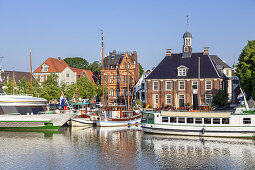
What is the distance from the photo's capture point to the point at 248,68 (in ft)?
194

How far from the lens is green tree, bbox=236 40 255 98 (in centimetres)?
5756

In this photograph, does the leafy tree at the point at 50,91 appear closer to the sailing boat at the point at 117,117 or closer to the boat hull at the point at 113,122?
the sailing boat at the point at 117,117

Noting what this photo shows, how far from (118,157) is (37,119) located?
20552 millimetres

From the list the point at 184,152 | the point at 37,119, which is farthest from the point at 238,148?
the point at 37,119

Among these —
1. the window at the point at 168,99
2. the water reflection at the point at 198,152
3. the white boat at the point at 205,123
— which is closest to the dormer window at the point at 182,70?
the window at the point at 168,99

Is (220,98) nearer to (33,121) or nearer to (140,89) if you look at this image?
(140,89)

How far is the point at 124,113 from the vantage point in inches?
2172

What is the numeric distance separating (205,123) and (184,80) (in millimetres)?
29258

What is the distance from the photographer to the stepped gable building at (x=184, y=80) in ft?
230

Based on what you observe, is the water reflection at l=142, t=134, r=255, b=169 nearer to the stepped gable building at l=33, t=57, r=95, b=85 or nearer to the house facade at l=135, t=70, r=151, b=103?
the house facade at l=135, t=70, r=151, b=103

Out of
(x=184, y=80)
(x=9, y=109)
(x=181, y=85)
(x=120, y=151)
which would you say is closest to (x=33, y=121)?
(x=9, y=109)

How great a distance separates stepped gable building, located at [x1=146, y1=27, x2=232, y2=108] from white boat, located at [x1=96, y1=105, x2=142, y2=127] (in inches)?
672

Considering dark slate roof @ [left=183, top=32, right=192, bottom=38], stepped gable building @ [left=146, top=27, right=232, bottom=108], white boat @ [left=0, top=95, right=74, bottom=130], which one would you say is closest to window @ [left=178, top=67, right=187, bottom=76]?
stepped gable building @ [left=146, top=27, right=232, bottom=108]

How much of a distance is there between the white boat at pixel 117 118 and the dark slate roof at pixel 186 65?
60.4 feet
